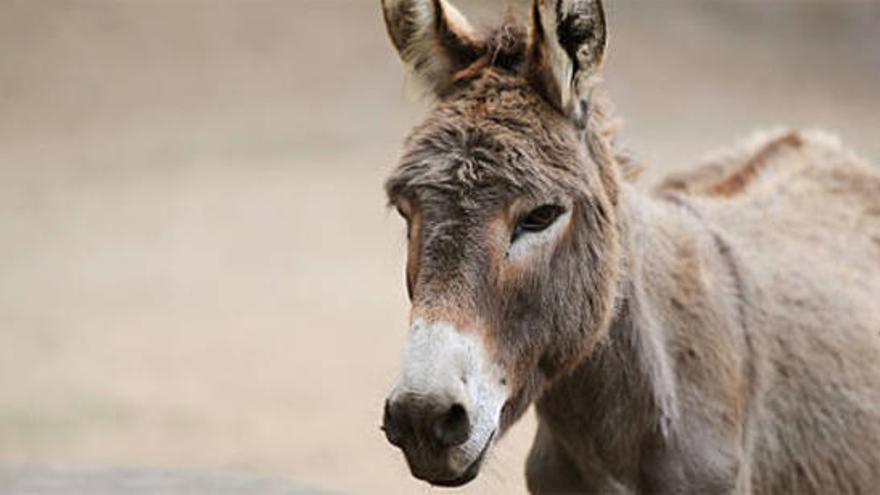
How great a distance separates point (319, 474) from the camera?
32.2ft

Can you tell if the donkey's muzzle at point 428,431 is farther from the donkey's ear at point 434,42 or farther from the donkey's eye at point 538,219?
the donkey's ear at point 434,42

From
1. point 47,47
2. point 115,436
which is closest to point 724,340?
point 115,436

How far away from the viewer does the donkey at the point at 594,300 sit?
3.69 metres

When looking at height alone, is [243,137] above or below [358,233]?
above

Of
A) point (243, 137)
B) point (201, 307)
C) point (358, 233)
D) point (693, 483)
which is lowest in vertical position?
point (693, 483)

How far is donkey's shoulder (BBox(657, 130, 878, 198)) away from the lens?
5664 millimetres

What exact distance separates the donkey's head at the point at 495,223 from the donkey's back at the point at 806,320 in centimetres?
83

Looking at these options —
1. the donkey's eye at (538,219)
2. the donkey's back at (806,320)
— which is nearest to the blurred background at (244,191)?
the donkey's eye at (538,219)

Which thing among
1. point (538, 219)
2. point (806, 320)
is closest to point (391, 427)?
point (538, 219)

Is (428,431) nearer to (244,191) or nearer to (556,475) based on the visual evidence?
(556,475)

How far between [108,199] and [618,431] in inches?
468

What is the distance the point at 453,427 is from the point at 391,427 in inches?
5.3

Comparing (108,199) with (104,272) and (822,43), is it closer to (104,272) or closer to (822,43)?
(104,272)

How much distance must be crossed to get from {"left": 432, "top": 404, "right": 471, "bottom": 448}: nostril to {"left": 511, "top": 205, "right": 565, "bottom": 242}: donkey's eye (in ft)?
1.57
